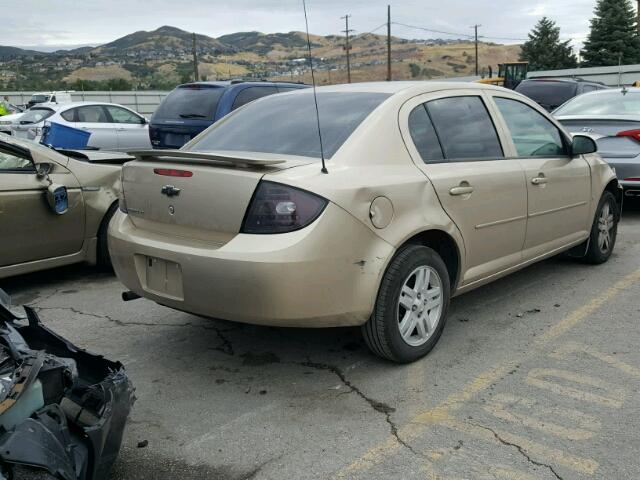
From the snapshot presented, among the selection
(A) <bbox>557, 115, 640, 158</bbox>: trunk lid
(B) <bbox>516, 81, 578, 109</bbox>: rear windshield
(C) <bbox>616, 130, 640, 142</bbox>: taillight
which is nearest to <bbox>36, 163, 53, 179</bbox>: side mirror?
(A) <bbox>557, 115, 640, 158</bbox>: trunk lid

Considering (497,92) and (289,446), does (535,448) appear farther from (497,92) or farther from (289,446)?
(497,92)

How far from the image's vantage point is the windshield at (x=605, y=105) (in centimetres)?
827

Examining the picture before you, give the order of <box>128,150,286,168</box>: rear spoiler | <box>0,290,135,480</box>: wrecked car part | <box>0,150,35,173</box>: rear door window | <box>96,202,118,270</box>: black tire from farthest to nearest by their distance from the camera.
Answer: <box>96,202,118,270</box>: black tire
<box>0,150,35,173</box>: rear door window
<box>128,150,286,168</box>: rear spoiler
<box>0,290,135,480</box>: wrecked car part

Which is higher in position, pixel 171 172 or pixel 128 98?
pixel 128 98

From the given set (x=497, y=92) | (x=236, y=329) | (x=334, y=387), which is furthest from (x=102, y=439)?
(x=497, y=92)

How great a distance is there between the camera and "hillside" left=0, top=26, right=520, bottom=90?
8081cm

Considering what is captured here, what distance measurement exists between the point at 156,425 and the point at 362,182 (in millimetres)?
1575

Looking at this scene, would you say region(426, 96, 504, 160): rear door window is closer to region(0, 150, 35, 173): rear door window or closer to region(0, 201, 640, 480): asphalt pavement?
region(0, 201, 640, 480): asphalt pavement

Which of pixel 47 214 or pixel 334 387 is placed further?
pixel 47 214

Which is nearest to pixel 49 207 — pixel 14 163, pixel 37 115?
pixel 14 163

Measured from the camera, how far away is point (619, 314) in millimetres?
4566

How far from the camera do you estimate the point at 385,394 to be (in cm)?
339

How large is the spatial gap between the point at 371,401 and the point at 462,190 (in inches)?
55.5

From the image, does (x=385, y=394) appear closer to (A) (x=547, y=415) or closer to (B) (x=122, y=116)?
(A) (x=547, y=415)
